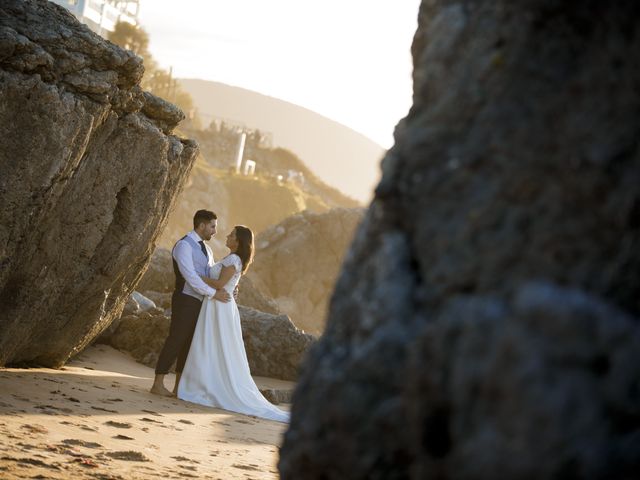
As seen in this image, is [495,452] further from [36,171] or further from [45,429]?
[36,171]

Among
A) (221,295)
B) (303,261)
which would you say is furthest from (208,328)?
(303,261)

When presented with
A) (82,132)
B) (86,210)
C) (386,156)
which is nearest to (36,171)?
(82,132)

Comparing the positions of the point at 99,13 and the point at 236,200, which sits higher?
the point at 99,13

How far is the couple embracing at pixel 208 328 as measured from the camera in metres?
11.5

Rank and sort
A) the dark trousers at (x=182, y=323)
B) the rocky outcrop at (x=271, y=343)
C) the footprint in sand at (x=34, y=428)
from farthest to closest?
the rocky outcrop at (x=271, y=343), the dark trousers at (x=182, y=323), the footprint in sand at (x=34, y=428)

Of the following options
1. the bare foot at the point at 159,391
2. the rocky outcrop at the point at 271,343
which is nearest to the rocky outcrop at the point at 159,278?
the rocky outcrop at the point at 271,343

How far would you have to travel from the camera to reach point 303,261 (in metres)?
28.4

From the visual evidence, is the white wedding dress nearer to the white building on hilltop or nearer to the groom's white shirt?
the groom's white shirt

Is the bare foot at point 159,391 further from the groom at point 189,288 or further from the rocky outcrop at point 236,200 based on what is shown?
the rocky outcrop at point 236,200

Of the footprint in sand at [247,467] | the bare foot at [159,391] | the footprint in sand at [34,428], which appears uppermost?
the bare foot at [159,391]

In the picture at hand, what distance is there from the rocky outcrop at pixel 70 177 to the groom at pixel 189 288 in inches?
15.9

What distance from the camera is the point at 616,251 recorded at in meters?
2.81

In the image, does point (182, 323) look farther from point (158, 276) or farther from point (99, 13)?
point (99, 13)

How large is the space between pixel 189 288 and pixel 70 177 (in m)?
2.76
